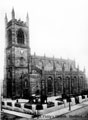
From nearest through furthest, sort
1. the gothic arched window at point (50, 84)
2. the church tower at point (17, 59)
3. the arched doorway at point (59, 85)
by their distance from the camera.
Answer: the church tower at point (17, 59)
the gothic arched window at point (50, 84)
the arched doorway at point (59, 85)

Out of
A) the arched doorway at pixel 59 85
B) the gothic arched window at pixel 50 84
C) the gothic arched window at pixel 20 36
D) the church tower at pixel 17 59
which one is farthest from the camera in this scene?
the arched doorway at pixel 59 85

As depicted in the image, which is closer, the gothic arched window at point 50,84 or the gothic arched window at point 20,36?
the gothic arched window at point 50,84

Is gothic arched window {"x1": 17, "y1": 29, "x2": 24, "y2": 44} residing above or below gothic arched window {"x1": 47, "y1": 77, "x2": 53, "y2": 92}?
above

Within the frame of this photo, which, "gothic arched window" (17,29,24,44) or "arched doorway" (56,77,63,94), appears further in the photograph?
"arched doorway" (56,77,63,94)

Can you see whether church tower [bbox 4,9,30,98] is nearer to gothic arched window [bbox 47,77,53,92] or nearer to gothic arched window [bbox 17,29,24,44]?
gothic arched window [bbox 17,29,24,44]

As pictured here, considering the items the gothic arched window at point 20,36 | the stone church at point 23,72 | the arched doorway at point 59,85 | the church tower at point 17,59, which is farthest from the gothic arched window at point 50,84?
the gothic arched window at point 20,36

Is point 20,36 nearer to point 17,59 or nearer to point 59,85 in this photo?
point 17,59

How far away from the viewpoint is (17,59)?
30812 mm

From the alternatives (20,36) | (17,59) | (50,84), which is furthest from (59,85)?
(20,36)

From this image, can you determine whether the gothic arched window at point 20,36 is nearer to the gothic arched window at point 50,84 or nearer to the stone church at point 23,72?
the stone church at point 23,72

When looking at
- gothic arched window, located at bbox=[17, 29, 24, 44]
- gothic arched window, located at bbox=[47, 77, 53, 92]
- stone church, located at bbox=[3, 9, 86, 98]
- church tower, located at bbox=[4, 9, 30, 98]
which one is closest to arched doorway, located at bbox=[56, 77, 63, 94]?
stone church, located at bbox=[3, 9, 86, 98]

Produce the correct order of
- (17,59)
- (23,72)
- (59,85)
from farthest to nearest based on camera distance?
(59,85) < (23,72) < (17,59)

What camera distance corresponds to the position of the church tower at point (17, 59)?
3000 centimetres

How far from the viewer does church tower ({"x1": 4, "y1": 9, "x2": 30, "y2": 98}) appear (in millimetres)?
30002
